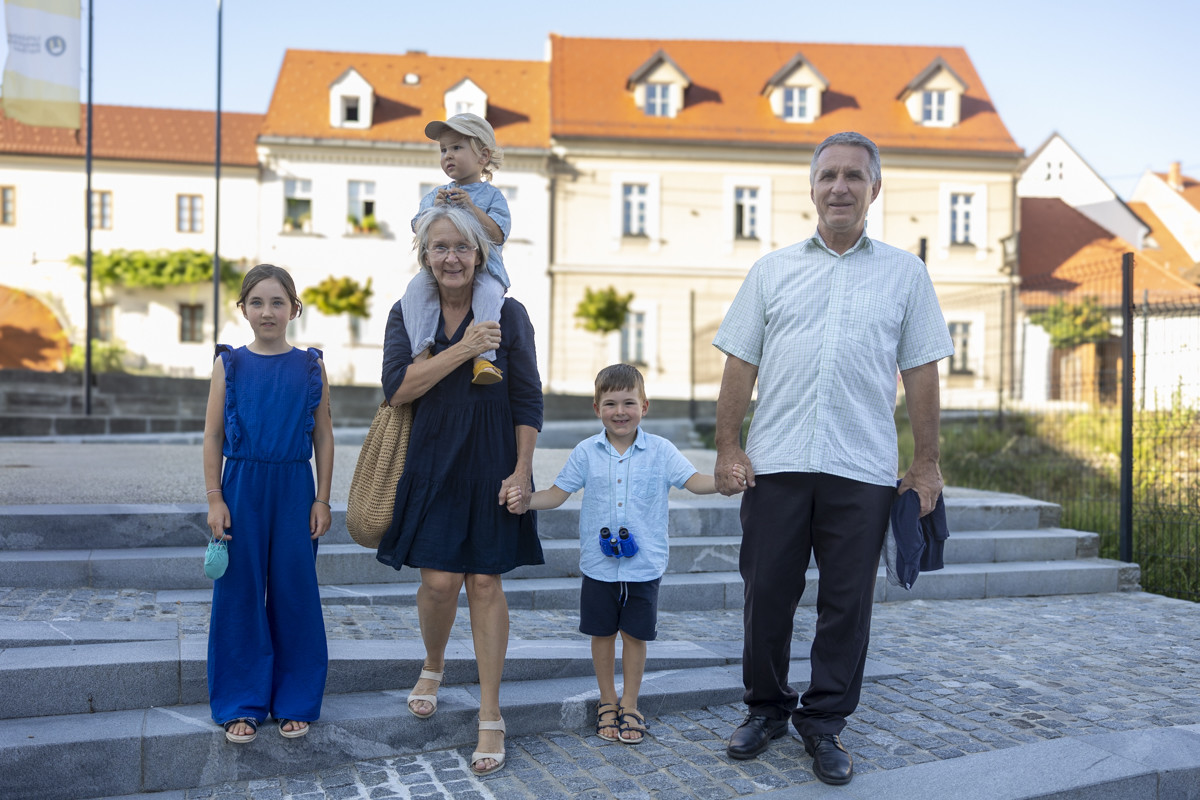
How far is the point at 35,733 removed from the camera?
343 centimetres

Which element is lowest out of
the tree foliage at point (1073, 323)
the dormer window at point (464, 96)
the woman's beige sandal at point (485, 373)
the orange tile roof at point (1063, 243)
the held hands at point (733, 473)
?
the held hands at point (733, 473)

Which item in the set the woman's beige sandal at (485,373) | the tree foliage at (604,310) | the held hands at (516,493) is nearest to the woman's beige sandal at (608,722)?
the held hands at (516,493)

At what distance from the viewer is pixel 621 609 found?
393 cm

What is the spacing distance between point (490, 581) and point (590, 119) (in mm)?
27382

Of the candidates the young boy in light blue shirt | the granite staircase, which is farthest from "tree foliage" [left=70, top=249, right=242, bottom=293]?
the young boy in light blue shirt

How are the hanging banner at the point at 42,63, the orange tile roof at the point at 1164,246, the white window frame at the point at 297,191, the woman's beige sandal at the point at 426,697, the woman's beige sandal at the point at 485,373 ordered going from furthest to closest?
the orange tile roof at the point at 1164,246 → the white window frame at the point at 297,191 → the hanging banner at the point at 42,63 → the woman's beige sandal at the point at 426,697 → the woman's beige sandal at the point at 485,373

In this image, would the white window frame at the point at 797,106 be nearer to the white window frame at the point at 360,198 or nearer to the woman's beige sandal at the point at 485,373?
the white window frame at the point at 360,198

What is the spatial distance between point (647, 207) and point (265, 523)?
26.8 meters

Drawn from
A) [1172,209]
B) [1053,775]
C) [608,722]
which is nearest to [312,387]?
[608,722]

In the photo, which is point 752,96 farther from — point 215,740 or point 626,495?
point 215,740

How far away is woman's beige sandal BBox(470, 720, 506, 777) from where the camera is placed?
3.59 meters

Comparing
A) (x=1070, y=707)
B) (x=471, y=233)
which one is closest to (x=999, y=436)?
(x=1070, y=707)

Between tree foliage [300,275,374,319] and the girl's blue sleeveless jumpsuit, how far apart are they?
2338 centimetres

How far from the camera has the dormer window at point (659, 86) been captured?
30.3m
